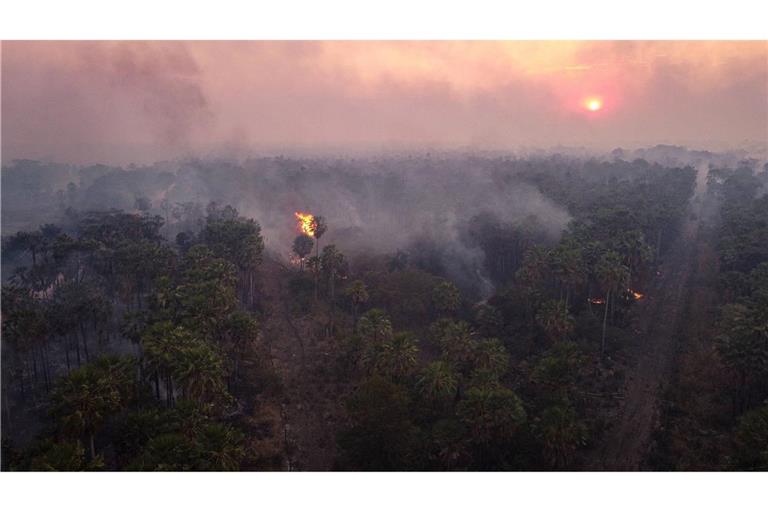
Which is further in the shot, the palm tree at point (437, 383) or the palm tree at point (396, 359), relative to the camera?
the palm tree at point (396, 359)

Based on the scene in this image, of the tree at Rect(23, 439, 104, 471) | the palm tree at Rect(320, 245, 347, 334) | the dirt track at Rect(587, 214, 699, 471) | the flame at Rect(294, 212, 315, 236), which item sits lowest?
the dirt track at Rect(587, 214, 699, 471)

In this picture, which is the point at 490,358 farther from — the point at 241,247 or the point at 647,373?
the point at 241,247

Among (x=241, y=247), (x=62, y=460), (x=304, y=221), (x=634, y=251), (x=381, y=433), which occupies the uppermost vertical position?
(x=304, y=221)

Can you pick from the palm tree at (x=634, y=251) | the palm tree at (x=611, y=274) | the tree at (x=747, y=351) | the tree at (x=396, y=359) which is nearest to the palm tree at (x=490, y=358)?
the tree at (x=396, y=359)

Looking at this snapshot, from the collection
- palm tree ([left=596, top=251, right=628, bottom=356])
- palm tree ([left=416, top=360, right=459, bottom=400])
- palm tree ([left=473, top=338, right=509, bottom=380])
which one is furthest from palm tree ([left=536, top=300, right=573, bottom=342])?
palm tree ([left=416, top=360, right=459, bottom=400])

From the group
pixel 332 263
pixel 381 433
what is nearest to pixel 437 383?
pixel 381 433

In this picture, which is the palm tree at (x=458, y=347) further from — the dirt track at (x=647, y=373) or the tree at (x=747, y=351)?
the tree at (x=747, y=351)

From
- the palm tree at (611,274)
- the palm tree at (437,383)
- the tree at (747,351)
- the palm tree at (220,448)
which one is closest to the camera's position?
the palm tree at (220,448)

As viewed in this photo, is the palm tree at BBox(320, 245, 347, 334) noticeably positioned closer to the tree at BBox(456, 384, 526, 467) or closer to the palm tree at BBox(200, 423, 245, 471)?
the tree at BBox(456, 384, 526, 467)

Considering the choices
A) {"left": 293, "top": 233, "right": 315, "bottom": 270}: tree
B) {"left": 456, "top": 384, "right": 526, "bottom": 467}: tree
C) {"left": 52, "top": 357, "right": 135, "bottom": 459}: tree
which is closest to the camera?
{"left": 52, "top": 357, "right": 135, "bottom": 459}: tree
